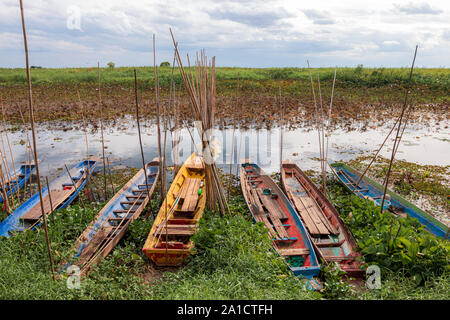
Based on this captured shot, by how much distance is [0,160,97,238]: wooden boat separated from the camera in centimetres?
495

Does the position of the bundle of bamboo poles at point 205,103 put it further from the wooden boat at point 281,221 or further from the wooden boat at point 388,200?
the wooden boat at point 388,200

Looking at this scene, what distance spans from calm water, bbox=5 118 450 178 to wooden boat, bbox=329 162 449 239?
113 centimetres

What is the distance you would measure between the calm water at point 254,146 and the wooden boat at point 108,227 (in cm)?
234

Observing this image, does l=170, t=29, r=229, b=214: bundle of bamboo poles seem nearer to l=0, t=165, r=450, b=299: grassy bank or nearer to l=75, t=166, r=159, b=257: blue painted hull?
l=0, t=165, r=450, b=299: grassy bank

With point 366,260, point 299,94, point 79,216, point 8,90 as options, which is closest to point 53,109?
point 8,90

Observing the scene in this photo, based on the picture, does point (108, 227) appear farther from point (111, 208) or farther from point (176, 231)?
point (176, 231)

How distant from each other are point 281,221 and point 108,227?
10.5 feet

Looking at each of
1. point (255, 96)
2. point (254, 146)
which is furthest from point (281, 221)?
point (255, 96)

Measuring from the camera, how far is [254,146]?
1038cm

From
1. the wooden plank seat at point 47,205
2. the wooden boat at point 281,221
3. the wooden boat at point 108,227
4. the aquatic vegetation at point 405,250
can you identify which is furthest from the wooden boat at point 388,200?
the wooden plank seat at point 47,205

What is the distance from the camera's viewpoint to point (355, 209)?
5461mm

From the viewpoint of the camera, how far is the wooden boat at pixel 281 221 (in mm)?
4219

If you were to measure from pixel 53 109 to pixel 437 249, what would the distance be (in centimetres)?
1718
